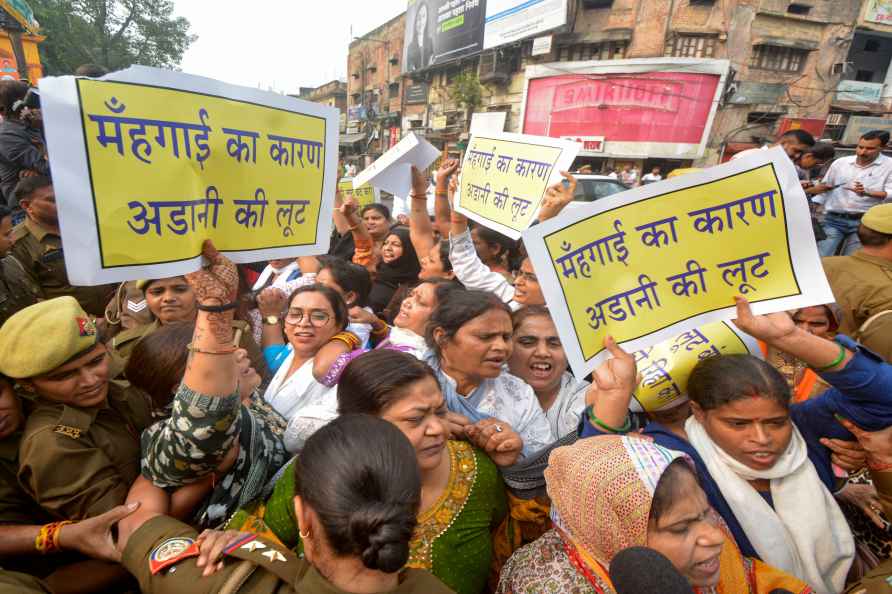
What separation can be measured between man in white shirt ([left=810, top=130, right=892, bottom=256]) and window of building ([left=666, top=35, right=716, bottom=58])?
1626cm

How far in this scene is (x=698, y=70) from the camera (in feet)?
58.7

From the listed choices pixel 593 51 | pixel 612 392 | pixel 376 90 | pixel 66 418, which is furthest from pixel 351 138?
pixel 612 392

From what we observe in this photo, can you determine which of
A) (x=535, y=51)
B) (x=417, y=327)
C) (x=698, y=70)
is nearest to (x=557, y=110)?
(x=535, y=51)

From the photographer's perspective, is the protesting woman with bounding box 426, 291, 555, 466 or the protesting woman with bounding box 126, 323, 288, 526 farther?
the protesting woman with bounding box 426, 291, 555, 466

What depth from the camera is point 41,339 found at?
1.51m

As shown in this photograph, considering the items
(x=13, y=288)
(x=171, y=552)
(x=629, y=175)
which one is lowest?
(x=13, y=288)

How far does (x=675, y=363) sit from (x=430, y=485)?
114 cm

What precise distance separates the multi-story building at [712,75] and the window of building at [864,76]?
48 mm

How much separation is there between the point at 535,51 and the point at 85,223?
25.2m

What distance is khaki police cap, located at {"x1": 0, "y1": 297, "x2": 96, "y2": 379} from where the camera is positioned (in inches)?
58.3

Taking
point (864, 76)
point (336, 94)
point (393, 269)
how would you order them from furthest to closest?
point (336, 94) → point (864, 76) → point (393, 269)

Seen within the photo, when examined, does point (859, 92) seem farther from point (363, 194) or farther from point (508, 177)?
point (508, 177)

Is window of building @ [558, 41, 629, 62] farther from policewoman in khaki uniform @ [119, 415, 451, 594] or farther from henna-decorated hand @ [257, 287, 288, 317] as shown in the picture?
policewoman in khaki uniform @ [119, 415, 451, 594]

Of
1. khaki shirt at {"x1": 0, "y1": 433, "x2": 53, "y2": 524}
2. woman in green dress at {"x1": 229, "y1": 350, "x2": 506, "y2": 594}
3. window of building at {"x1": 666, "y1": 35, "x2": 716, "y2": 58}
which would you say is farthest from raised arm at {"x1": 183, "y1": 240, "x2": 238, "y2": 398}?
window of building at {"x1": 666, "y1": 35, "x2": 716, "y2": 58}
